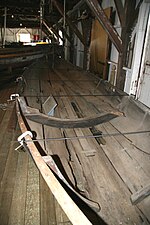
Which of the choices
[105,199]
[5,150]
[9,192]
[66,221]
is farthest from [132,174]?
[5,150]

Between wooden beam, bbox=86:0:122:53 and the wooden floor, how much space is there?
1.26 metres

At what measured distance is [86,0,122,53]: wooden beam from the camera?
120 inches

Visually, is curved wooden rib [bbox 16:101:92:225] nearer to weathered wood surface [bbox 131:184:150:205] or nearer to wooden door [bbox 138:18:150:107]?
weathered wood surface [bbox 131:184:150:205]

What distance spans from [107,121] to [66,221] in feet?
3.29

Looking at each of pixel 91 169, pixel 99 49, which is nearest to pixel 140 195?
pixel 91 169

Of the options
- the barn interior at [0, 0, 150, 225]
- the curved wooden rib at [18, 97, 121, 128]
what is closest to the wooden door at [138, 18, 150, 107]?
the barn interior at [0, 0, 150, 225]

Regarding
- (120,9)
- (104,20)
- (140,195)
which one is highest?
(120,9)

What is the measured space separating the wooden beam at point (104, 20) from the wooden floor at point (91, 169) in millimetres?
1255

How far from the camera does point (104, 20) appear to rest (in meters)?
3.13

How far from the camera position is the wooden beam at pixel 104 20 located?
3.06 meters

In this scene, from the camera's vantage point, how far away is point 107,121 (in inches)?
80.1

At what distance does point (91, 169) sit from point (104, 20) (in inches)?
101

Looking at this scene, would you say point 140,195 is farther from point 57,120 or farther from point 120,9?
point 120,9

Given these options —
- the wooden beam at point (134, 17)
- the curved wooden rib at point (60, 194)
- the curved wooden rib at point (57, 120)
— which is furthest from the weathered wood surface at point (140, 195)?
the wooden beam at point (134, 17)
